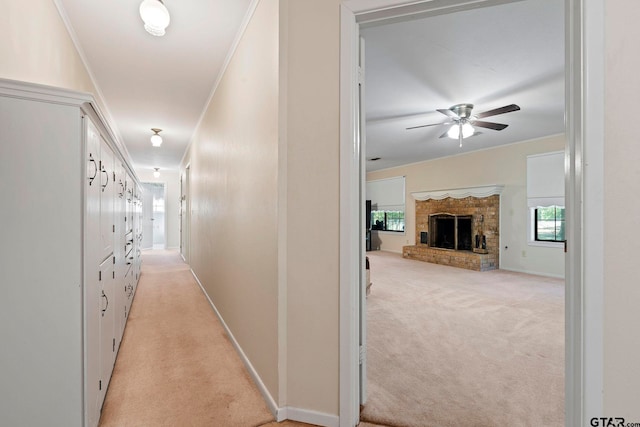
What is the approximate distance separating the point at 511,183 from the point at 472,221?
1.19m

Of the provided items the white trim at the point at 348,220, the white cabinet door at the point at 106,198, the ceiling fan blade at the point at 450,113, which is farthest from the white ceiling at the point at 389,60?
the white cabinet door at the point at 106,198

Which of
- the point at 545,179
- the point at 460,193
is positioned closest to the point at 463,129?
the point at 545,179

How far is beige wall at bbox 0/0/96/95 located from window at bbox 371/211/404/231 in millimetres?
8399

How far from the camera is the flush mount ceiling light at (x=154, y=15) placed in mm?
1804

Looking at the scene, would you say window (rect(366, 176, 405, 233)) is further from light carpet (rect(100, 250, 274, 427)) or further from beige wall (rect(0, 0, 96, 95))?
beige wall (rect(0, 0, 96, 95))

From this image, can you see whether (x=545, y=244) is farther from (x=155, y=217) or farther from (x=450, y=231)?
(x=155, y=217)

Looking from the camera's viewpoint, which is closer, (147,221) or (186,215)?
(186,215)

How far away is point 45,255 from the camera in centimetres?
124

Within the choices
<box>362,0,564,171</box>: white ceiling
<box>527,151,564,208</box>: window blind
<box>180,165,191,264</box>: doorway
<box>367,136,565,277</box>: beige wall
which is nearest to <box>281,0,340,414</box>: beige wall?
<box>362,0,564,171</box>: white ceiling

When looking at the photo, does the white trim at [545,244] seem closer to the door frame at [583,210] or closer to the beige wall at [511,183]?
the beige wall at [511,183]

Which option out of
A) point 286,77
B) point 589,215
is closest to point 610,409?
point 589,215

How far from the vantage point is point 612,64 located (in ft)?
3.78

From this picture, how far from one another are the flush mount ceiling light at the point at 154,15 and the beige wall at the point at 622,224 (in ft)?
7.47

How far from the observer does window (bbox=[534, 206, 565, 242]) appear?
18.7 feet
